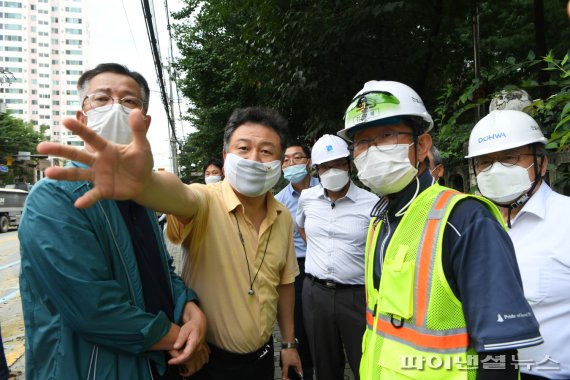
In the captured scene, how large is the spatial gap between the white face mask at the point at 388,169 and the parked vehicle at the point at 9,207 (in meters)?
24.3

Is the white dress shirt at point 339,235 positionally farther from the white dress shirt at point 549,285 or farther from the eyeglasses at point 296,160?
the white dress shirt at point 549,285

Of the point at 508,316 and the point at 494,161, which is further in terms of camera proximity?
the point at 494,161

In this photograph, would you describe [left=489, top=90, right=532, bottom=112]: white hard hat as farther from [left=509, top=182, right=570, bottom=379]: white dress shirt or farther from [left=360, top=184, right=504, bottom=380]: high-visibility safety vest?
[left=360, top=184, right=504, bottom=380]: high-visibility safety vest

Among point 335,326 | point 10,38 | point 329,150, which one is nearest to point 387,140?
point 329,150

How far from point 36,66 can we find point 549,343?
331 ft

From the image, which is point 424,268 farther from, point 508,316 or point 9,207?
point 9,207

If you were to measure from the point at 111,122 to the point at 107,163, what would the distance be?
1.41 ft

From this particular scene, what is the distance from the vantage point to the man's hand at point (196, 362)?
1.71m

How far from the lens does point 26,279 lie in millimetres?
1405

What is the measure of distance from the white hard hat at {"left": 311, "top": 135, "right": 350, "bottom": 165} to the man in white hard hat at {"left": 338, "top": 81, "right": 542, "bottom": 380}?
172 cm

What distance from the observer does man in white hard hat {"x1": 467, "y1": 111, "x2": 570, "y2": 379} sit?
178cm

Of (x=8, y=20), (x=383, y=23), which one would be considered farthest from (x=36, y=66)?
(x=383, y=23)

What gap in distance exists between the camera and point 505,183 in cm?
221

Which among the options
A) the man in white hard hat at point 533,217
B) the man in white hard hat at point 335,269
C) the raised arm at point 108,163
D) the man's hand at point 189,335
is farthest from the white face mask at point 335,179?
the raised arm at point 108,163
